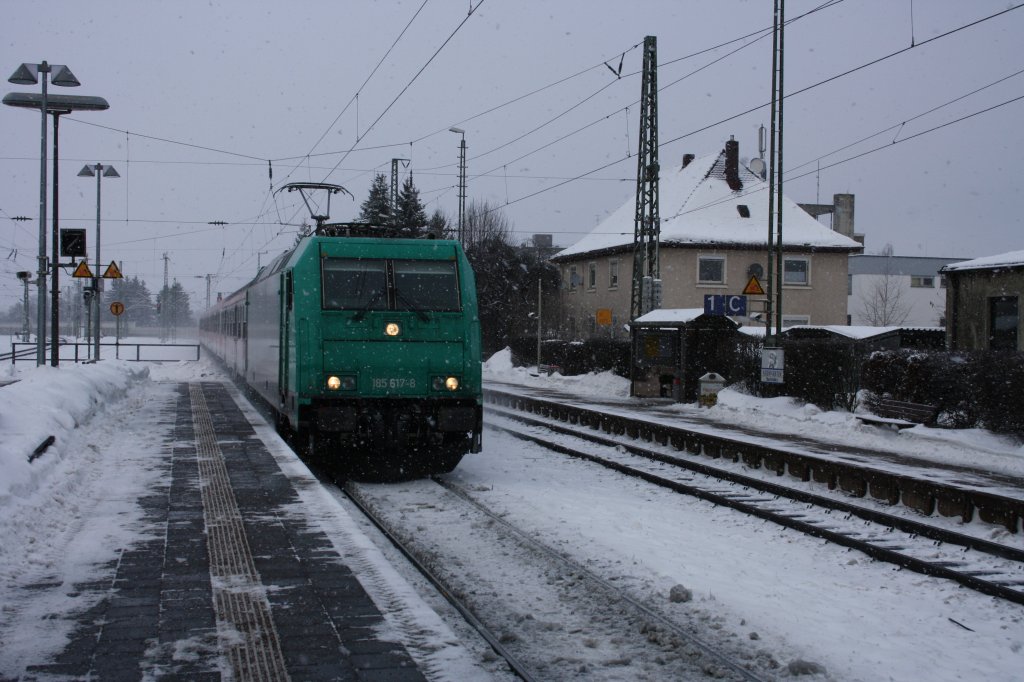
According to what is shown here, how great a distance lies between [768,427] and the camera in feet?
60.8

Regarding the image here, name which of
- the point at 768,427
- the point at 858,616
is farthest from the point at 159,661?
the point at 768,427

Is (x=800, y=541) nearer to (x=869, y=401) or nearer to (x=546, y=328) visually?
(x=869, y=401)

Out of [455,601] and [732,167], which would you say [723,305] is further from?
[732,167]

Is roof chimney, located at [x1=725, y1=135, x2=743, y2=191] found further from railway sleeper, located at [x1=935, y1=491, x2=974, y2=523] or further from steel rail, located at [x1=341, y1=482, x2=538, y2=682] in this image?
steel rail, located at [x1=341, y1=482, x2=538, y2=682]

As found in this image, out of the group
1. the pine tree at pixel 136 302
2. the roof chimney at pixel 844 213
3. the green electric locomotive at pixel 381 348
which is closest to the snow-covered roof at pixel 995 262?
the green electric locomotive at pixel 381 348

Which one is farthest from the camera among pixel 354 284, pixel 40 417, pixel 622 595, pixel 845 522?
pixel 40 417

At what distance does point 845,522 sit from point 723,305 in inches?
541

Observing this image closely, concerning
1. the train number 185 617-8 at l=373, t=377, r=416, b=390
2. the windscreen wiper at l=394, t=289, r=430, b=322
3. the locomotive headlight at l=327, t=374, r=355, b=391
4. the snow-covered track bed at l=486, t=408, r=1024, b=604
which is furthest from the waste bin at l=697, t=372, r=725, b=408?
the locomotive headlight at l=327, t=374, r=355, b=391

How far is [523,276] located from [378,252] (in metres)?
38.7

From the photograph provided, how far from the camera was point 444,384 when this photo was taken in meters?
11.6

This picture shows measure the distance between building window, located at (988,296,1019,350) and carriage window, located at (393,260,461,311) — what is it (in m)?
16.1

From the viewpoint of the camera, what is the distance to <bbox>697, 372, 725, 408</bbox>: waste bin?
72.5 ft

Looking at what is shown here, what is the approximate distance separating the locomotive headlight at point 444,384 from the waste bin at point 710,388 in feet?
38.2

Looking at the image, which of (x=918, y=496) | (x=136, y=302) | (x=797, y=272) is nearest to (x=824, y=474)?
(x=918, y=496)
